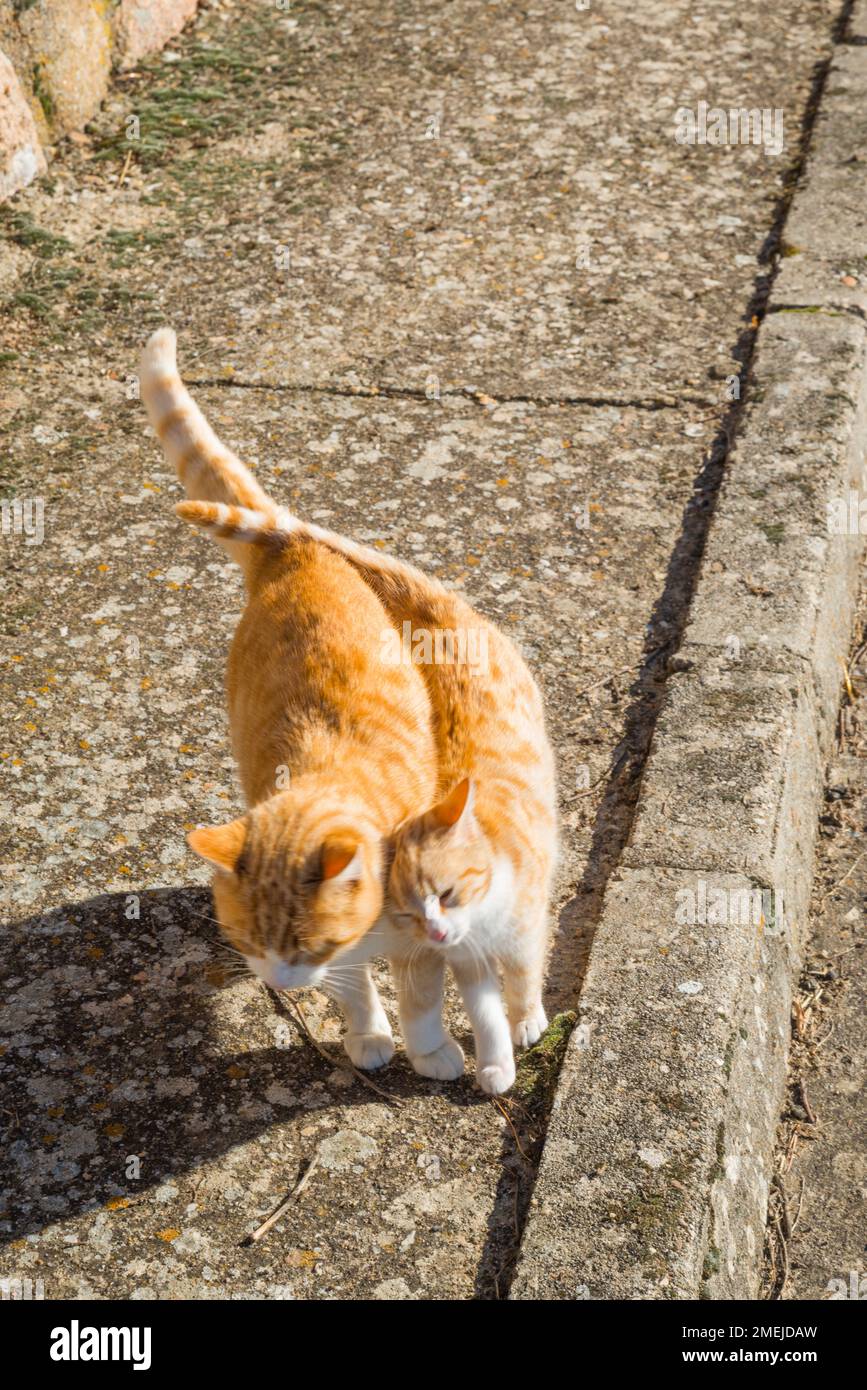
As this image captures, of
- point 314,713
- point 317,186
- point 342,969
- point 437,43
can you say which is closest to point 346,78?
point 437,43

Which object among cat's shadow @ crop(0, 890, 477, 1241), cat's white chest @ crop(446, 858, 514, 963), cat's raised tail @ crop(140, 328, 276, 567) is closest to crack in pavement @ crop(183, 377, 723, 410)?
cat's raised tail @ crop(140, 328, 276, 567)

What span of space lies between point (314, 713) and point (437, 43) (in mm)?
4775

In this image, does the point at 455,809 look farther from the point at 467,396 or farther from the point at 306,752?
the point at 467,396

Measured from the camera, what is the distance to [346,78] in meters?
6.27

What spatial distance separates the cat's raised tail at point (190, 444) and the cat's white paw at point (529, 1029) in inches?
48.3

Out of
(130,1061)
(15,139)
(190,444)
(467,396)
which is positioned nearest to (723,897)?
(130,1061)

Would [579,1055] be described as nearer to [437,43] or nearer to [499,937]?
[499,937]

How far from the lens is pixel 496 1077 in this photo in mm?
2758

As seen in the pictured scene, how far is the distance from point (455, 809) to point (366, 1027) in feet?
1.98

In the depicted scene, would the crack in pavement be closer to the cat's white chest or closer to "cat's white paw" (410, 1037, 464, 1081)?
the cat's white chest

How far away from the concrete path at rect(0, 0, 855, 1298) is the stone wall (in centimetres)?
12

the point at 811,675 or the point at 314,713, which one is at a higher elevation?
the point at 314,713

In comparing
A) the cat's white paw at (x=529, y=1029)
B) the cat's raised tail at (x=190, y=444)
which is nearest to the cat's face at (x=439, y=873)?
the cat's white paw at (x=529, y=1029)

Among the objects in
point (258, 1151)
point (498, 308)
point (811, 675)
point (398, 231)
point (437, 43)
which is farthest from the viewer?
point (437, 43)
